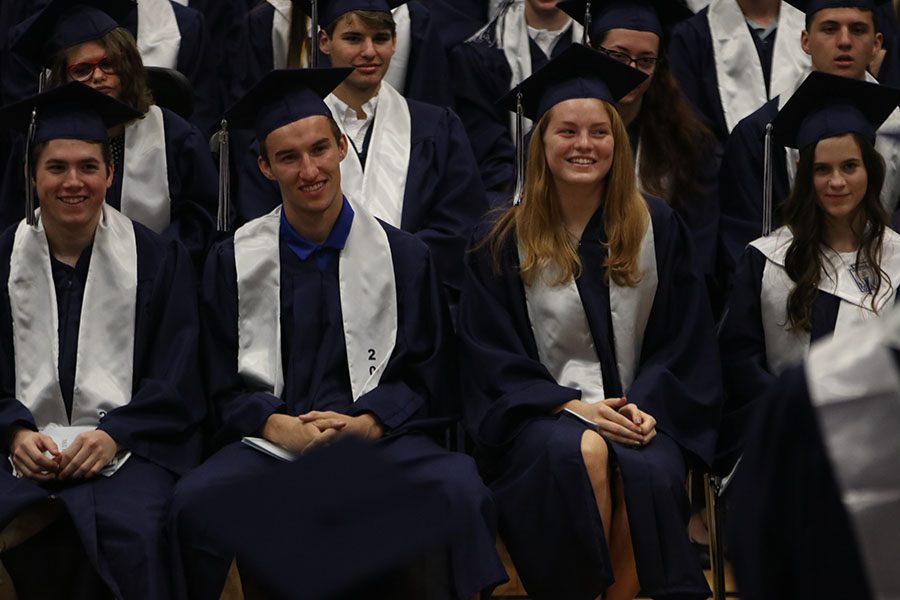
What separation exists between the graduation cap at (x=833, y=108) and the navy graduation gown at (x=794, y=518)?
3119 millimetres

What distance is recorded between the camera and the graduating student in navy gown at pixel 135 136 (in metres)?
5.48

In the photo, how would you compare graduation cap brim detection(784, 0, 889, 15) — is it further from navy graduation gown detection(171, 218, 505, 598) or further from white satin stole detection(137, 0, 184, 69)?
white satin stole detection(137, 0, 184, 69)

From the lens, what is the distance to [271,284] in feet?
16.1

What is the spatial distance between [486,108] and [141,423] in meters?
2.28

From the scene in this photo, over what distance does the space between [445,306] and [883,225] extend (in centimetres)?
142

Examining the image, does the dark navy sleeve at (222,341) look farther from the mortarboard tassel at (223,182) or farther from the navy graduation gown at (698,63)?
the navy graduation gown at (698,63)

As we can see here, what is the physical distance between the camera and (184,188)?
5605 millimetres

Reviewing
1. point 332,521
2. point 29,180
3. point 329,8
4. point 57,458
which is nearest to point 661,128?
point 329,8

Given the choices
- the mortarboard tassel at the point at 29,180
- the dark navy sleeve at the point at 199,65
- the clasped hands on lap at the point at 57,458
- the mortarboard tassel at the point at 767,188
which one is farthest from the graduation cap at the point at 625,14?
the clasped hands on lap at the point at 57,458

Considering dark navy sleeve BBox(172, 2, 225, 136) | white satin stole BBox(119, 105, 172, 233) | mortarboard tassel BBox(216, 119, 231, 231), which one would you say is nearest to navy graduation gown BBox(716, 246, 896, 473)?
mortarboard tassel BBox(216, 119, 231, 231)

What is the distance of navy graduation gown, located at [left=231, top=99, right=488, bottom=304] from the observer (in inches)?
220

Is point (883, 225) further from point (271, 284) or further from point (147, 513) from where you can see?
point (147, 513)

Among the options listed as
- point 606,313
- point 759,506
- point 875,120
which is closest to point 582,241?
point 606,313

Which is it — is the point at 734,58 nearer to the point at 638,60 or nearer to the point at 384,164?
the point at 638,60
